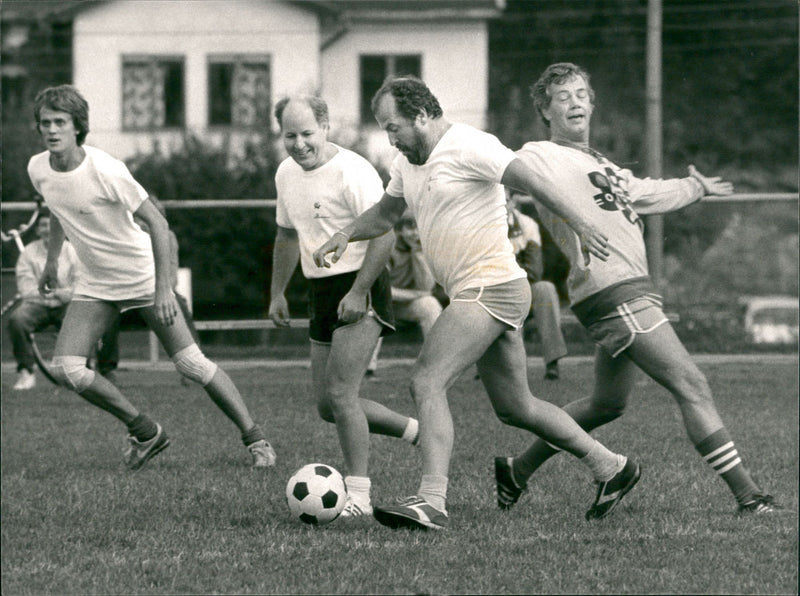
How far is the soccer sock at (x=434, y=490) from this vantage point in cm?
559

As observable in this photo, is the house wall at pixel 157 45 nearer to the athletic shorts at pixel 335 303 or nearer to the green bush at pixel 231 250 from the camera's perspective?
the green bush at pixel 231 250

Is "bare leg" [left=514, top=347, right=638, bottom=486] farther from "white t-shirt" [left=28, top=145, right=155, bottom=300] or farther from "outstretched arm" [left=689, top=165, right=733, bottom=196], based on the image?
"white t-shirt" [left=28, top=145, right=155, bottom=300]

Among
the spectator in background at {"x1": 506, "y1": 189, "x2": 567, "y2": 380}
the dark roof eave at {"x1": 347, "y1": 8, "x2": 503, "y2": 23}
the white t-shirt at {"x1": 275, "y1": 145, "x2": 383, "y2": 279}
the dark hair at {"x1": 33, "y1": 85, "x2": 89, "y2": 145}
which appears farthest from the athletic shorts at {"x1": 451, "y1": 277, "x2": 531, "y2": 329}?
the dark roof eave at {"x1": 347, "y1": 8, "x2": 503, "y2": 23}

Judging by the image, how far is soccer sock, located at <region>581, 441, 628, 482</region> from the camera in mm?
5871

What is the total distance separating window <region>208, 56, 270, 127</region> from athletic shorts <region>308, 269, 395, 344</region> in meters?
19.2

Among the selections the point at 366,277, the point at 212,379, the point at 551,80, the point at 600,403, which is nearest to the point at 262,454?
the point at 212,379

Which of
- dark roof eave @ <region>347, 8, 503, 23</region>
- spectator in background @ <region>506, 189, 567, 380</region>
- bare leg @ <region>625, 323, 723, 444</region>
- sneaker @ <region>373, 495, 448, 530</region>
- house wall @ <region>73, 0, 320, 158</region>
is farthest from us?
dark roof eave @ <region>347, 8, 503, 23</region>

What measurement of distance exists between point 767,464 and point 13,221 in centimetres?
963

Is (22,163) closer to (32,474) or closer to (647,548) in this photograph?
(32,474)

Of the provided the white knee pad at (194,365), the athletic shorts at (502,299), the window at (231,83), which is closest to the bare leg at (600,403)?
the athletic shorts at (502,299)

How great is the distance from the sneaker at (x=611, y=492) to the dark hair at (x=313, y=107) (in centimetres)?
210

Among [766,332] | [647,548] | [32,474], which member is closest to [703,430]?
[647,548]

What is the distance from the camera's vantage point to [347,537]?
5.57 meters

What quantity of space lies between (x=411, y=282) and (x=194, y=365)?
451 centimetres
